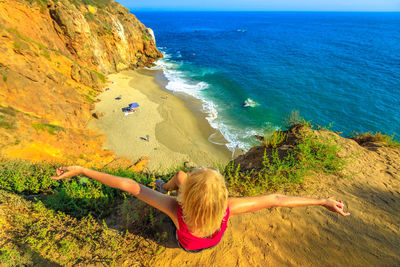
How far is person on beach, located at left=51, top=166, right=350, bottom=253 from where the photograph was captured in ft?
4.91

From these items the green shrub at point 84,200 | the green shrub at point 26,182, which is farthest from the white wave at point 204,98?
the green shrub at point 26,182

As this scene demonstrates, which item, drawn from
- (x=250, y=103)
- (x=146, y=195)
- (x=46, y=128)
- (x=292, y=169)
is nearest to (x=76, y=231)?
(x=146, y=195)

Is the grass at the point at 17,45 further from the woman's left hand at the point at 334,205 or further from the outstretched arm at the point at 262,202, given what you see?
the woman's left hand at the point at 334,205

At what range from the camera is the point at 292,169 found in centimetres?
400

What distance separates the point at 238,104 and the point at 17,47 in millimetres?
20000

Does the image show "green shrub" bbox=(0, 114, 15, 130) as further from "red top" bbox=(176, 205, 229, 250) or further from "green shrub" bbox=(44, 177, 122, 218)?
"red top" bbox=(176, 205, 229, 250)

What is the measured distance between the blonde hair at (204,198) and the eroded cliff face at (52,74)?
9.59m

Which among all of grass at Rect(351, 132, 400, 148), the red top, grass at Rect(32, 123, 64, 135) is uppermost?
the red top

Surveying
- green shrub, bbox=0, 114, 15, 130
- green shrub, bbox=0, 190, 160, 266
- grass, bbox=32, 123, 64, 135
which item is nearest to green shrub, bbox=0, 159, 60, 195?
green shrub, bbox=0, 190, 160, 266

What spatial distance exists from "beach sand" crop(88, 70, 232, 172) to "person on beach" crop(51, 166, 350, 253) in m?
8.93

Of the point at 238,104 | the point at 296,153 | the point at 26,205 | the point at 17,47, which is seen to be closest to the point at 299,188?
the point at 296,153

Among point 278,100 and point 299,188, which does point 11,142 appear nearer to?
point 299,188

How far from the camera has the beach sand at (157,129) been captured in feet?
46.8

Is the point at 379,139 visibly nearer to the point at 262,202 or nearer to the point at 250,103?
the point at 262,202
